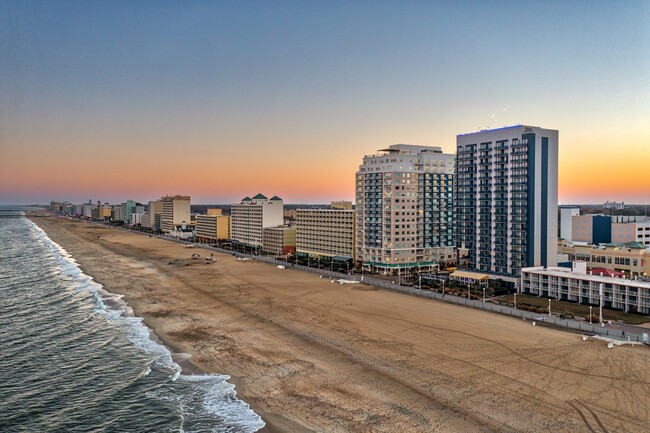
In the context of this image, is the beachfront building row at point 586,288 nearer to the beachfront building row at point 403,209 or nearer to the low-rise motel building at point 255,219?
the beachfront building row at point 403,209

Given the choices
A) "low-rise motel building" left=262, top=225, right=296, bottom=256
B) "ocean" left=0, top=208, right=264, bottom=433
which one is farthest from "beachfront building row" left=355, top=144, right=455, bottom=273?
"ocean" left=0, top=208, right=264, bottom=433

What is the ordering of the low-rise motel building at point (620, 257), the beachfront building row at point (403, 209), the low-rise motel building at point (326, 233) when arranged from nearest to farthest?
the low-rise motel building at point (620, 257)
the beachfront building row at point (403, 209)
the low-rise motel building at point (326, 233)

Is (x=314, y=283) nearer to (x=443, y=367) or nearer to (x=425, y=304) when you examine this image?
(x=425, y=304)

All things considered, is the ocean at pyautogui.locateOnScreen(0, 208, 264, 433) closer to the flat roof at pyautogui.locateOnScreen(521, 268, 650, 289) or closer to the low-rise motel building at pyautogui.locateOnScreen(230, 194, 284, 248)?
the flat roof at pyautogui.locateOnScreen(521, 268, 650, 289)

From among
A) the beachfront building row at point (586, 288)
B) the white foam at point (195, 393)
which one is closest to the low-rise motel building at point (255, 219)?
the beachfront building row at point (586, 288)

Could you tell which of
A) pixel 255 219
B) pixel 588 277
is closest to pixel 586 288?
pixel 588 277

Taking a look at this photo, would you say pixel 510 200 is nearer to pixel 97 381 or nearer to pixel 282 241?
pixel 97 381
